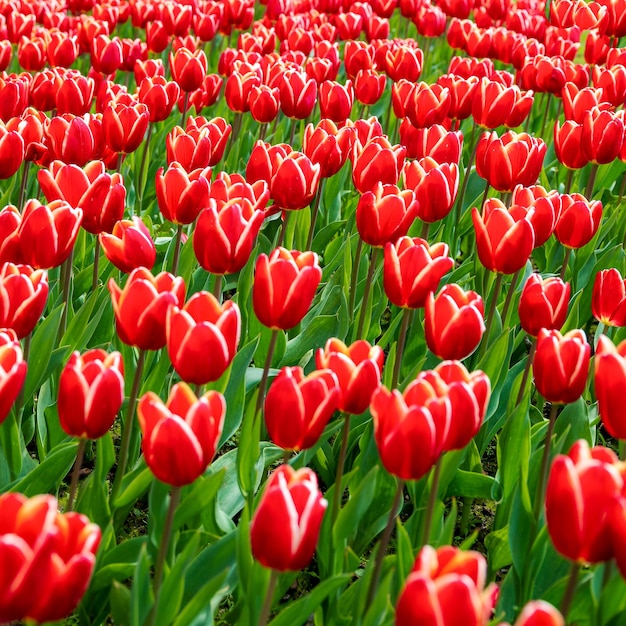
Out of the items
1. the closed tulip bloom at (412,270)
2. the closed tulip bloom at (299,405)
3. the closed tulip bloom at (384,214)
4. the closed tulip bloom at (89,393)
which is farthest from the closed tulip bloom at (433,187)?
the closed tulip bloom at (89,393)

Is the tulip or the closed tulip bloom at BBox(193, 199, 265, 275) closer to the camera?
the tulip

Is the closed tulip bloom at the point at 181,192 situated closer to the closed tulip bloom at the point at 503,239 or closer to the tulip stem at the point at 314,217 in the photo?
the tulip stem at the point at 314,217

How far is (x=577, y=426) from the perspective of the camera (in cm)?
233

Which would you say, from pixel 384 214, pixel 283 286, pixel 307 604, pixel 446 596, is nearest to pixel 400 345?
pixel 384 214

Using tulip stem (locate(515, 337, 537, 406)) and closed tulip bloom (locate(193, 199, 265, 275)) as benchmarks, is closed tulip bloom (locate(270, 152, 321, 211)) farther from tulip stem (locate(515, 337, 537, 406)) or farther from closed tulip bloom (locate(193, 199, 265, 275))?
tulip stem (locate(515, 337, 537, 406))

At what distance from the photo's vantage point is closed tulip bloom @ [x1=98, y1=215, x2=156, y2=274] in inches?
88.7

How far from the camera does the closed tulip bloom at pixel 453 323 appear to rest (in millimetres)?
1963

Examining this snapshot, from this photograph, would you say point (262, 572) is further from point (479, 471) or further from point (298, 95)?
point (298, 95)

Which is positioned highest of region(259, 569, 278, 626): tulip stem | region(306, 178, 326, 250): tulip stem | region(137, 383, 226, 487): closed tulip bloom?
region(137, 383, 226, 487): closed tulip bloom

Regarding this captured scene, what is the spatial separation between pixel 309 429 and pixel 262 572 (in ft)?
0.92

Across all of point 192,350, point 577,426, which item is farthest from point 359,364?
point 577,426

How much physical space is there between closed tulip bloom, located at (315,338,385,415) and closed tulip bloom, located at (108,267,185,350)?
33cm

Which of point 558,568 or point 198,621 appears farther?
point 558,568

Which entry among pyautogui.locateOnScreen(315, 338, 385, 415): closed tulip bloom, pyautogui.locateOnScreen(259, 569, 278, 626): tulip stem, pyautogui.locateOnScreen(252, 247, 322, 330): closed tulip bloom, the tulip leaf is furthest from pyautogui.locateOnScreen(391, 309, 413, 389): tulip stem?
pyautogui.locateOnScreen(259, 569, 278, 626): tulip stem
